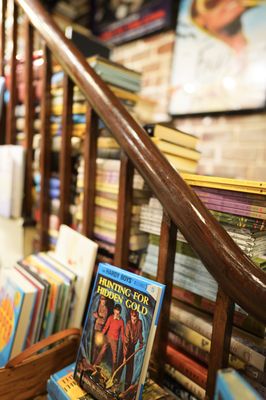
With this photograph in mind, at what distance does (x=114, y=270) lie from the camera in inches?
27.5

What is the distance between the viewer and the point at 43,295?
2.81 ft

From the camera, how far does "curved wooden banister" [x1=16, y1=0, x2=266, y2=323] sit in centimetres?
56

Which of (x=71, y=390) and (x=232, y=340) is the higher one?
(x=232, y=340)

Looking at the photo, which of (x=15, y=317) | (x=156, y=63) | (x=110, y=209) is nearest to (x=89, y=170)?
(x=110, y=209)

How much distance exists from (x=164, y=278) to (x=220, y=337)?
192 millimetres

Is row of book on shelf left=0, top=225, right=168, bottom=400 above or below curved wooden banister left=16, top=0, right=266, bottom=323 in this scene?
below

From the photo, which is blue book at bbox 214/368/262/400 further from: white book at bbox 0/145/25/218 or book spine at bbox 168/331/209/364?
white book at bbox 0/145/25/218

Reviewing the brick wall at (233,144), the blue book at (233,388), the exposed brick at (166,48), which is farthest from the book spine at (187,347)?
the exposed brick at (166,48)

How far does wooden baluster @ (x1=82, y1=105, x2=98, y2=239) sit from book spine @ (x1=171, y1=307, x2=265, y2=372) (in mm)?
424

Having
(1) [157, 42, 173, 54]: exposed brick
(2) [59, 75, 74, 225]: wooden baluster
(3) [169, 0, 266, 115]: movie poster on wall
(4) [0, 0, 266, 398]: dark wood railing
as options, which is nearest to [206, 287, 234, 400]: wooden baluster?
(4) [0, 0, 266, 398]: dark wood railing

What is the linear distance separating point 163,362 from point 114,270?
0.31 metres

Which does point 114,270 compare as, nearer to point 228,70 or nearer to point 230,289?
point 230,289

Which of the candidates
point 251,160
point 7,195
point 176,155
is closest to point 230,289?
point 176,155

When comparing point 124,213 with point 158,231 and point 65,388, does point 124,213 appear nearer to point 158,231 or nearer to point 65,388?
point 158,231
